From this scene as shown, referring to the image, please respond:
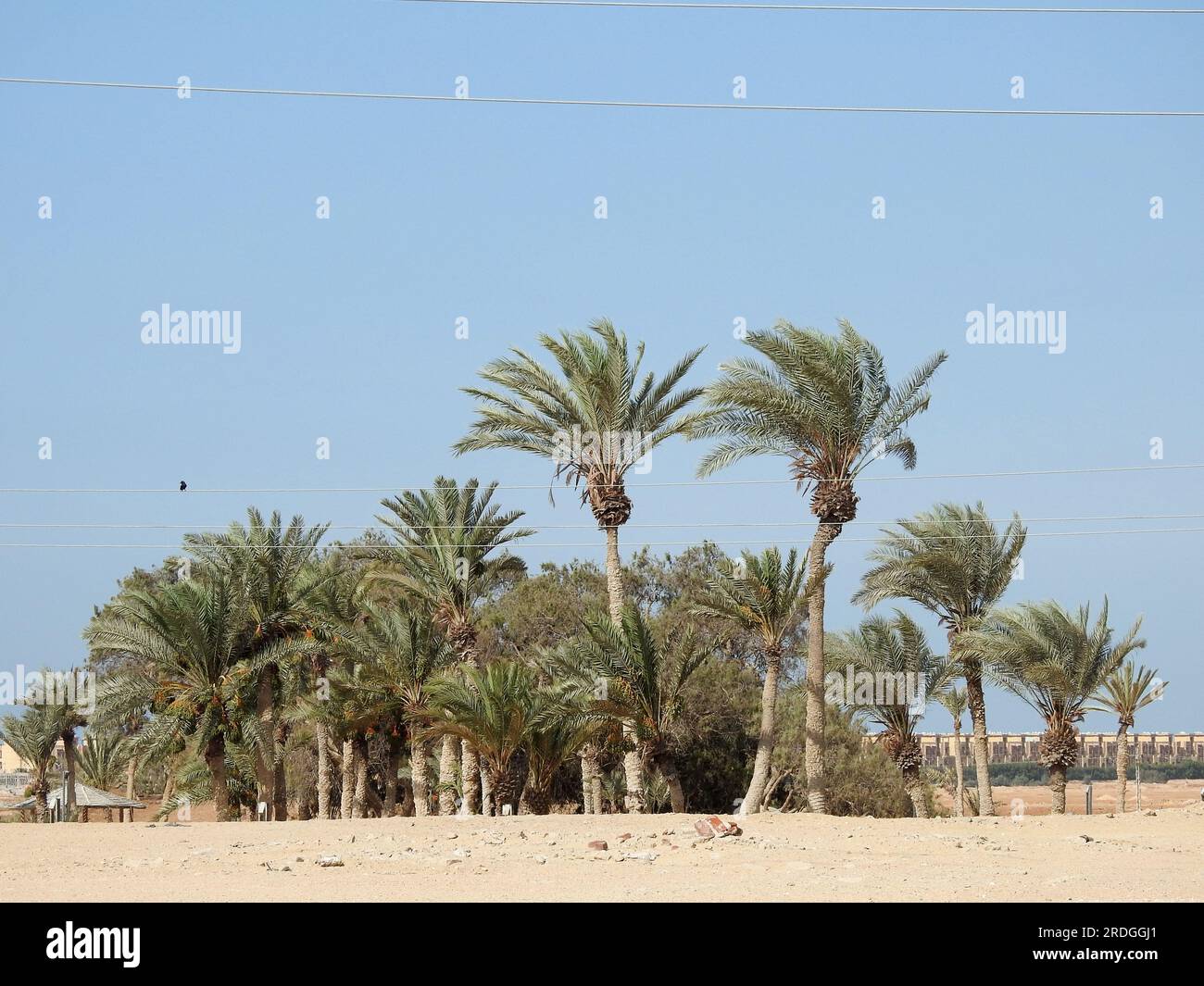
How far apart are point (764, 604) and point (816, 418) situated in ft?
12.7

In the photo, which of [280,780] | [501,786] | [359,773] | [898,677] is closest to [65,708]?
[280,780]

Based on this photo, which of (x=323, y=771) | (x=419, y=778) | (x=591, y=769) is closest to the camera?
(x=591, y=769)

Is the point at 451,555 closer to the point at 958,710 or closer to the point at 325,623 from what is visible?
the point at 325,623

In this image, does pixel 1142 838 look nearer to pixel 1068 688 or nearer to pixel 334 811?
pixel 1068 688

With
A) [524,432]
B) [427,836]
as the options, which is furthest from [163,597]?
[427,836]

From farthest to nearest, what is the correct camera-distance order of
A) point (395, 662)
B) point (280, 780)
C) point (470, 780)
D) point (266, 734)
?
point (280, 780) → point (266, 734) → point (395, 662) → point (470, 780)

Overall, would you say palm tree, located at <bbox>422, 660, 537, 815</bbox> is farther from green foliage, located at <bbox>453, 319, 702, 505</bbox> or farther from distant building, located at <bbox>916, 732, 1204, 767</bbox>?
distant building, located at <bbox>916, 732, 1204, 767</bbox>

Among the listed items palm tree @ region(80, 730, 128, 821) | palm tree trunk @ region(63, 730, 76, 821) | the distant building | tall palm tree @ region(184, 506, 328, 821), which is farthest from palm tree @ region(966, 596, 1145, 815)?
the distant building

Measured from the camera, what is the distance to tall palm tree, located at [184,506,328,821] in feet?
107

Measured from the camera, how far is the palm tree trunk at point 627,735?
92.2 ft

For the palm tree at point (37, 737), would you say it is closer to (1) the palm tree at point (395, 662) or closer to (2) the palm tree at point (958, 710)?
(1) the palm tree at point (395, 662)

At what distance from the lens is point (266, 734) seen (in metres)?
32.8

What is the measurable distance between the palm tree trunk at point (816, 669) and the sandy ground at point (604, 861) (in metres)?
3.97
